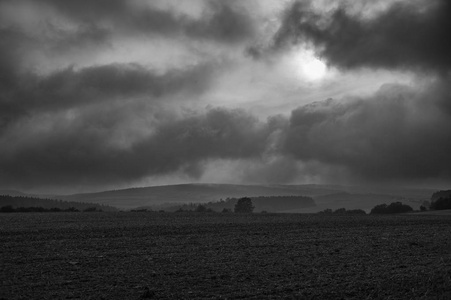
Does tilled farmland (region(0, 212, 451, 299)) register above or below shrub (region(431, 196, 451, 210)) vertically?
below

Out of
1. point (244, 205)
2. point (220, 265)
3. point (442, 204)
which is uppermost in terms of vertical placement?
point (244, 205)

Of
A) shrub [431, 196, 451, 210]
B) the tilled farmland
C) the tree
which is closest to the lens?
the tilled farmland

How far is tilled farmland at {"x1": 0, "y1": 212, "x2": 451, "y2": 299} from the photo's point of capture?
Result: 17.5m

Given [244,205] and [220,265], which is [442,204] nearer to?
[244,205]

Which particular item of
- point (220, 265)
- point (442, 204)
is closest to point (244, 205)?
point (442, 204)

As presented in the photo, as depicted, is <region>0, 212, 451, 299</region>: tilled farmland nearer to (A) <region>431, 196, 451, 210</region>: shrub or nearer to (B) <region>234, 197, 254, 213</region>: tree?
(A) <region>431, 196, 451, 210</region>: shrub

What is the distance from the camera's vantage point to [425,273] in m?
20.5

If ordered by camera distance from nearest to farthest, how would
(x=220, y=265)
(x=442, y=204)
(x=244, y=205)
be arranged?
1. (x=220, y=265)
2. (x=442, y=204)
3. (x=244, y=205)

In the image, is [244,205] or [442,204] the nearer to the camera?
[442,204]

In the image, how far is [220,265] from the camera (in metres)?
22.6

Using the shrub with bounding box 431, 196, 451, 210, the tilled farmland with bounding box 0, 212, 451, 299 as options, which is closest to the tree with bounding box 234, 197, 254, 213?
the shrub with bounding box 431, 196, 451, 210

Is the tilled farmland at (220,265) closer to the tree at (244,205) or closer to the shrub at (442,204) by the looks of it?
the shrub at (442,204)

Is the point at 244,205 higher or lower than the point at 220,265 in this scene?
higher

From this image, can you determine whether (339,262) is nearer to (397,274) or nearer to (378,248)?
(397,274)
